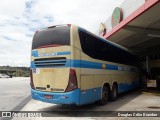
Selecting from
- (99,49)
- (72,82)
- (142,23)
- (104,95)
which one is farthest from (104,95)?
(142,23)

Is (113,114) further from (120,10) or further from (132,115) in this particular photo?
(120,10)

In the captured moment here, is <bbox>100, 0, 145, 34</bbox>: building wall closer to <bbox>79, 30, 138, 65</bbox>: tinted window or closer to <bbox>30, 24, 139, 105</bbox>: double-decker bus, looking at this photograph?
<bbox>79, 30, 138, 65</bbox>: tinted window

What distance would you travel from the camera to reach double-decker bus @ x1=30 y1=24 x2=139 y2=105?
881 cm

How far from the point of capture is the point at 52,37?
942 centimetres

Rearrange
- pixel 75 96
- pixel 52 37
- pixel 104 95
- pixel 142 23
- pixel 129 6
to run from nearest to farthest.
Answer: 1. pixel 75 96
2. pixel 52 37
3. pixel 104 95
4. pixel 142 23
5. pixel 129 6

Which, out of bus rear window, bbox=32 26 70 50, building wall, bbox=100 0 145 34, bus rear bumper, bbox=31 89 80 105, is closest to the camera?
bus rear bumper, bbox=31 89 80 105

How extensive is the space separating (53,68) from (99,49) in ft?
8.42

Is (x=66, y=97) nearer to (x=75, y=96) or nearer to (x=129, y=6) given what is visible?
(x=75, y=96)

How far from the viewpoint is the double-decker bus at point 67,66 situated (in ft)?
28.9

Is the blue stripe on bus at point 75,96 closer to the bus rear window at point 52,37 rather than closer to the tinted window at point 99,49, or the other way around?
the tinted window at point 99,49

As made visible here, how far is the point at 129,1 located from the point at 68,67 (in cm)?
1016

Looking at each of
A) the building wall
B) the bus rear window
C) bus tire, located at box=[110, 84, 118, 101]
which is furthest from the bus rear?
the building wall

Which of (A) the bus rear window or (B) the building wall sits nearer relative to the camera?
(A) the bus rear window

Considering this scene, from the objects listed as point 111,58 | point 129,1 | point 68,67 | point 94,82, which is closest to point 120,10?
point 129,1
